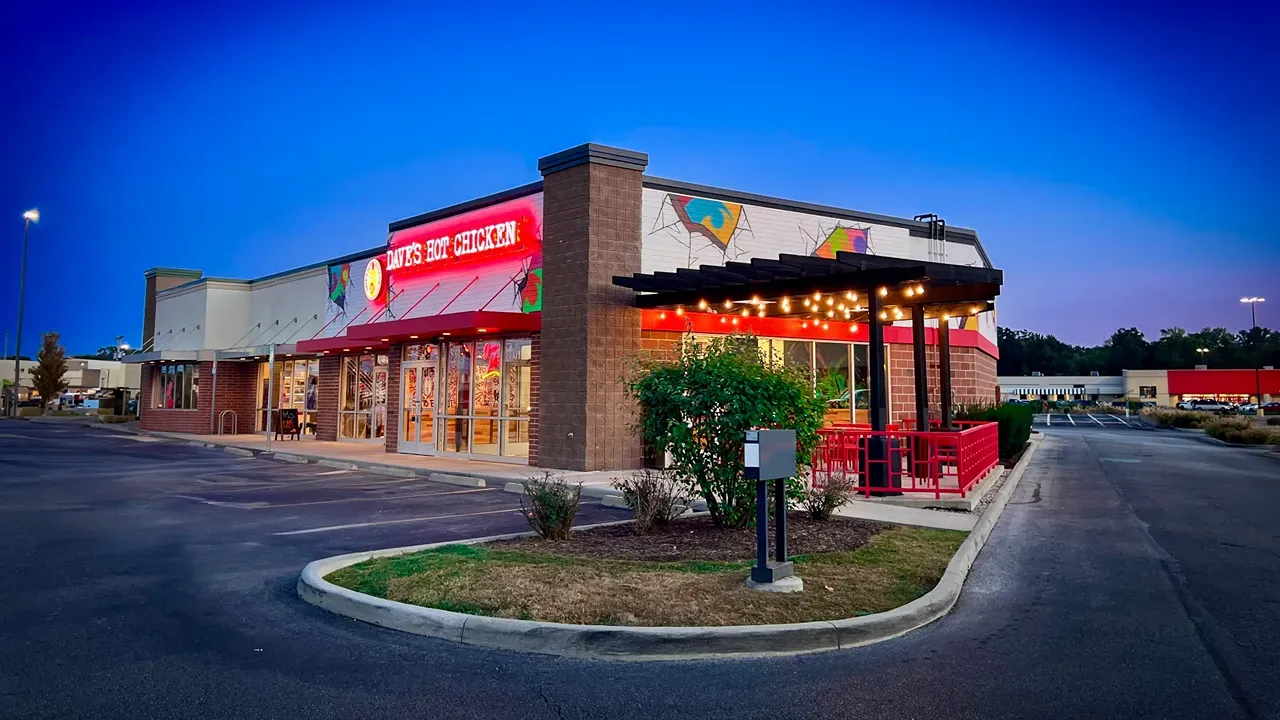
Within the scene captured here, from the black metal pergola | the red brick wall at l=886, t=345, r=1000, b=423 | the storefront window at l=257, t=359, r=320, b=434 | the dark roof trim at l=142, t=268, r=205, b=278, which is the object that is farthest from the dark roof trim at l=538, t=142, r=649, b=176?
the dark roof trim at l=142, t=268, r=205, b=278

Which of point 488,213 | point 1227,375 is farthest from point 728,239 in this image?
point 1227,375

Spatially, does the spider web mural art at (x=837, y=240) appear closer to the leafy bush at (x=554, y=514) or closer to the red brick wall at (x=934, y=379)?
the red brick wall at (x=934, y=379)

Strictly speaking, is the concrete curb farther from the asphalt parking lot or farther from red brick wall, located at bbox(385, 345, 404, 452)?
the asphalt parking lot

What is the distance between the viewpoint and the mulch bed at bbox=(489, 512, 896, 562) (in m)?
8.19

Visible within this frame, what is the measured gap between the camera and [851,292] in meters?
15.5

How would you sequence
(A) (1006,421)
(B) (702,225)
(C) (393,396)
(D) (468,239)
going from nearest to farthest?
1. (B) (702,225)
2. (D) (468,239)
3. (A) (1006,421)
4. (C) (393,396)

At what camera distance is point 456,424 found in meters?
20.8

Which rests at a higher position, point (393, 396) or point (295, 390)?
point (295, 390)

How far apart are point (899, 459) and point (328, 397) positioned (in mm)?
20838

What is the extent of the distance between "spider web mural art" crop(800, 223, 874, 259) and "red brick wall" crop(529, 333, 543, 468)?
296 inches

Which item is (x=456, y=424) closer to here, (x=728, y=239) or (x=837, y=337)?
(x=728, y=239)

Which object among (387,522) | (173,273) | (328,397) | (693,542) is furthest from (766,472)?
(173,273)

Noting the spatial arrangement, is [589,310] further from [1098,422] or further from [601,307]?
[1098,422]

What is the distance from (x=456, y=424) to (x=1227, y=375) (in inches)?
4341
